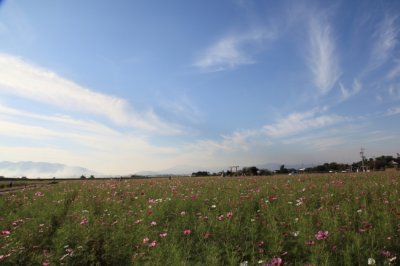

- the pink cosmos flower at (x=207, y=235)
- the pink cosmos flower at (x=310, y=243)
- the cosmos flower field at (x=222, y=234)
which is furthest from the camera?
the pink cosmos flower at (x=207, y=235)

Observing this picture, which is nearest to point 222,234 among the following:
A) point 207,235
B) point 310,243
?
point 207,235

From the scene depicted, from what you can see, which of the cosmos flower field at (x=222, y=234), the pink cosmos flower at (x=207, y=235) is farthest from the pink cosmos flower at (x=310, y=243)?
the pink cosmos flower at (x=207, y=235)

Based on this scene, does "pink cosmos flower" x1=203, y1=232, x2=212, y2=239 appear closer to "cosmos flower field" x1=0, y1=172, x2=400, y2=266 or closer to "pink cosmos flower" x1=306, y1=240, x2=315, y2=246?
"cosmos flower field" x1=0, y1=172, x2=400, y2=266

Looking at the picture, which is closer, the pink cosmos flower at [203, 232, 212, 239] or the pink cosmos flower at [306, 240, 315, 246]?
the pink cosmos flower at [306, 240, 315, 246]

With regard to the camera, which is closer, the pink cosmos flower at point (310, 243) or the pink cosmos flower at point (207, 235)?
the pink cosmos flower at point (310, 243)

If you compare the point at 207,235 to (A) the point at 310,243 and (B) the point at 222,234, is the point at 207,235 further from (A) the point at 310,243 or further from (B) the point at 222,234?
(A) the point at 310,243

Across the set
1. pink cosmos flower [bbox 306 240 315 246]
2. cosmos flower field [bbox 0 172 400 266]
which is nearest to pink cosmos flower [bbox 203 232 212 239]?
cosmos flower field [bbox 0 172 400 266]

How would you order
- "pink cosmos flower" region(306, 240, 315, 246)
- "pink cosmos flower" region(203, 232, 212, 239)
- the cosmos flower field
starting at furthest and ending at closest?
"pink cosmos flower" region(203, 232, 212, 239)
the cosmos flower field
"pink cosmos flower" region(306, 240, 315, 246)

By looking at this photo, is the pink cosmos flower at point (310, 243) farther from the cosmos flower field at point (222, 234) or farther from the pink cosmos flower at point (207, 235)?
the pink cosmos flower at point (207, 235)

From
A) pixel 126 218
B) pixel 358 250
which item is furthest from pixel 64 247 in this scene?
pixel 358 250

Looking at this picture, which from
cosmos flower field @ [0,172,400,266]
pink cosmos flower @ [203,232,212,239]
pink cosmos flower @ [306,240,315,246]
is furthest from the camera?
pink cosmos flower @ [203,232,212,239]

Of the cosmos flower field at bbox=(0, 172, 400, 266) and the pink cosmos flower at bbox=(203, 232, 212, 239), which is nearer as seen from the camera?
the cosmos flower field at bbox=(0, 172, 400, 266)

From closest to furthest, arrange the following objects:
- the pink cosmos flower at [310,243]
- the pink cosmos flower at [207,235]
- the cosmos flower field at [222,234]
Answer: the pink cosmos flower at [310,243] → the cosmos flower field at [222,234] → the pink cosmos flower at [207,235]

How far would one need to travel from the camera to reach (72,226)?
778cm
